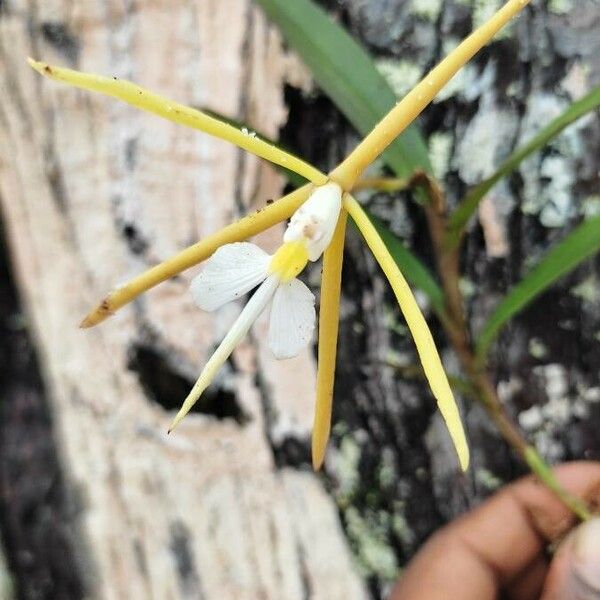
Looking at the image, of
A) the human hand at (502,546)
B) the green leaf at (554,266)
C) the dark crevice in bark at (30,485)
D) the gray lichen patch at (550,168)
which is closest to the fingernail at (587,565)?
the human hand at (502,546)

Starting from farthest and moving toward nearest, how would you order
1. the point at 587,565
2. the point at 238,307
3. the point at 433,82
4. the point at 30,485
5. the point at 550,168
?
the point at 30,485, the point at 238,307, the point at 550,168, the point at 587,565, the point at 433,82

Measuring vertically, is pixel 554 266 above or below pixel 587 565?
above

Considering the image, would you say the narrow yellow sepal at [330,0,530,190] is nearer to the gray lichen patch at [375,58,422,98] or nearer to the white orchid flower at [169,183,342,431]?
the white orchid flower at [169,183,342,431]

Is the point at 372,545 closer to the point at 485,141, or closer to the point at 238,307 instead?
the point at 238,307

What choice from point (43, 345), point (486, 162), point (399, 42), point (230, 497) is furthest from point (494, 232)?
point (43, 345)

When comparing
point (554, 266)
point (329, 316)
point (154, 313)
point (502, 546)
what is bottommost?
point (502, 546)

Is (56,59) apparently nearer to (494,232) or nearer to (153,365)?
(153,365)

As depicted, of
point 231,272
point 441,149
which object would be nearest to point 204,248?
point 231,272
